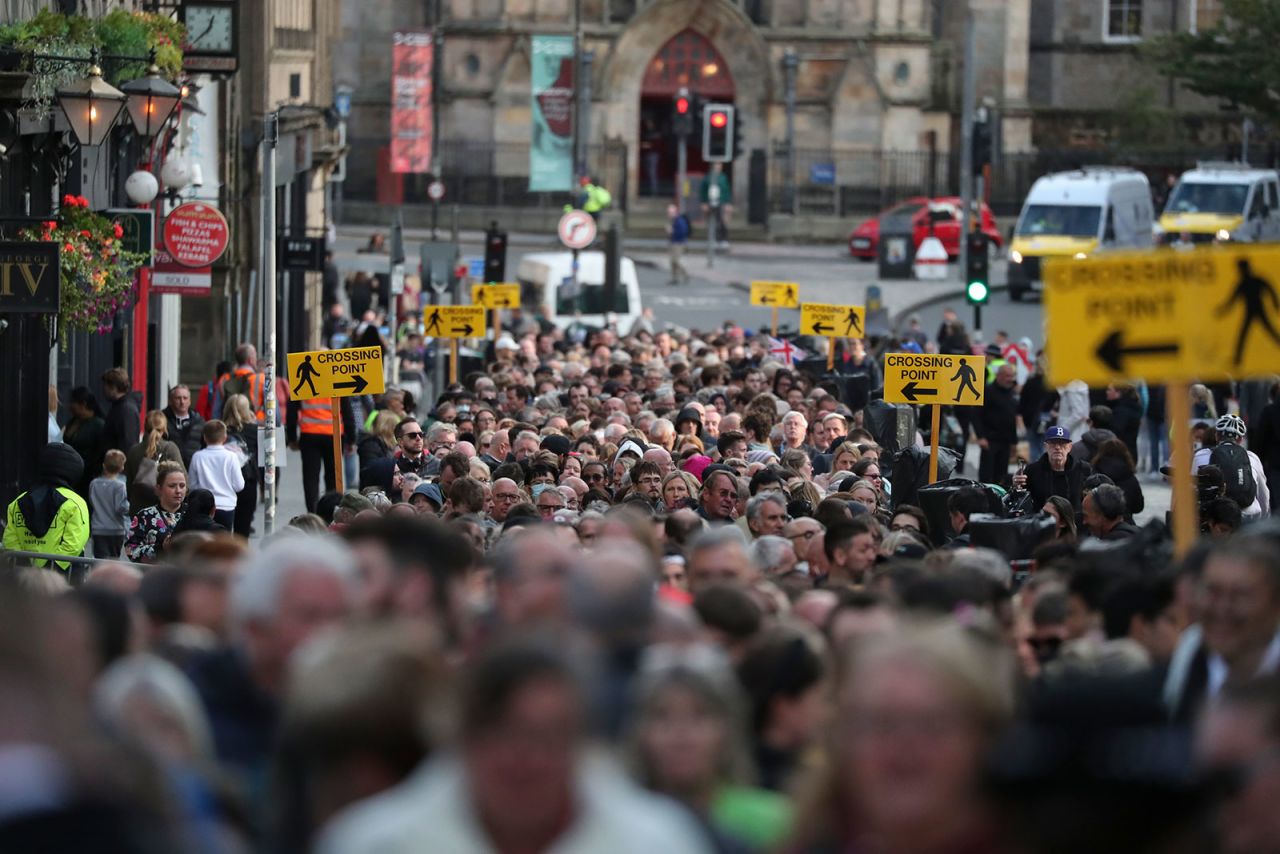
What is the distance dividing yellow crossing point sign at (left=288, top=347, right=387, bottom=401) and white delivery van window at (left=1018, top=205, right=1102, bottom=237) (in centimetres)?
3290

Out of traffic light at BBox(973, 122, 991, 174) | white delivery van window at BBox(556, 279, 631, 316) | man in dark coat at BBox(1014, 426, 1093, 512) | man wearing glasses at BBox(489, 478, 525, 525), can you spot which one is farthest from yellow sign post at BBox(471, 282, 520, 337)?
traffic light at BBox(973, 122, 991, 174)

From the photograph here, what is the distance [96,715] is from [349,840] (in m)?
0.74

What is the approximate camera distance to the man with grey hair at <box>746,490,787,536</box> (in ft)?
39.4

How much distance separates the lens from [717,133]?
49.2 m

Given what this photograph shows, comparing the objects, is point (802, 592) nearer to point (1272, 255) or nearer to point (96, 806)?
point (1272, 255)

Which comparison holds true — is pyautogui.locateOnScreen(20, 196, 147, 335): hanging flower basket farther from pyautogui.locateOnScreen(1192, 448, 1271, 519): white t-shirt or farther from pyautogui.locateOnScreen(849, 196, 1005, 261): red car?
pyautogui.locateOnScreen(849, 196, 1005, 261): red car

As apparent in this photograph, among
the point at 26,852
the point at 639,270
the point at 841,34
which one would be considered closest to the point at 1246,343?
the point at 26,852

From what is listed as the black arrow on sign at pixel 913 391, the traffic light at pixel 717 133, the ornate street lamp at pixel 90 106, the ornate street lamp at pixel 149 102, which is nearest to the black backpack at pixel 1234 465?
the black arrow on sign at pixel 913 391

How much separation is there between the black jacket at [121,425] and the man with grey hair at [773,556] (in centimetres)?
900

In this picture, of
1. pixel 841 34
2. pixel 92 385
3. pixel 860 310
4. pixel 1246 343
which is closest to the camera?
pixel 1246 343

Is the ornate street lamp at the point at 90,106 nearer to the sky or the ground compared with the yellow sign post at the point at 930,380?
nearer to the sky

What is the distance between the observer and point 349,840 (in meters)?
4.79

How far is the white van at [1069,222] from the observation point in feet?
160

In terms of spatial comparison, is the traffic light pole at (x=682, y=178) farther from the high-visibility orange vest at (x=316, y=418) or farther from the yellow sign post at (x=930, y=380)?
the yellow sign post at (x=930, y=380)
